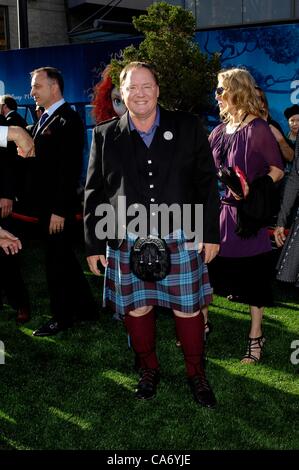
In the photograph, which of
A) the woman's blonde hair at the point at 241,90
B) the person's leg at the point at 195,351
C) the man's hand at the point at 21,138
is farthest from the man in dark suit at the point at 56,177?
A: the person's leg at the point at 195,351

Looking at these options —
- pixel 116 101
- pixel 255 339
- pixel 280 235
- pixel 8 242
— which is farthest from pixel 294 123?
pixel 8 242

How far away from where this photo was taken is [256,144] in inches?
129

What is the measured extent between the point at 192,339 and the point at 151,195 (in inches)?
34.4

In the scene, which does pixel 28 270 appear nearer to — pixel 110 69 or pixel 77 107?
pixel 110 69

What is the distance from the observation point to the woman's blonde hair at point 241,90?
3.28 m

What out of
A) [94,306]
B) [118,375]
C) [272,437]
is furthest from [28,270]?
[272,437]

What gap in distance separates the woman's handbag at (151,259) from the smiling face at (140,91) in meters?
0.70

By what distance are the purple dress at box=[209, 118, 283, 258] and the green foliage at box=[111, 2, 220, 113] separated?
2459 millimetres

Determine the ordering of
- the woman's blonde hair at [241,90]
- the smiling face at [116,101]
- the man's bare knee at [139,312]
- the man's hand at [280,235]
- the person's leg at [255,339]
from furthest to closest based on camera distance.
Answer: the smiling face at [116,101] → the person's leg at [255,339] → the man's hand at [280,235] → the woman's blonde hair at [241,90] → the man's bare knee at [139,312]

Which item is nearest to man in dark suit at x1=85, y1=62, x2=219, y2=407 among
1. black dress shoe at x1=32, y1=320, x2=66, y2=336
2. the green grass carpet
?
the green grass carpet

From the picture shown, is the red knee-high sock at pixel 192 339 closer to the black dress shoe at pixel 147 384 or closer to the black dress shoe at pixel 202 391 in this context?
the black dress shoe at pixel 202 391

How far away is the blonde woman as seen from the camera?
3287 millimetres

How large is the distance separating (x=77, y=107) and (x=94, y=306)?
168 inches

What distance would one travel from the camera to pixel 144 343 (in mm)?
3230
